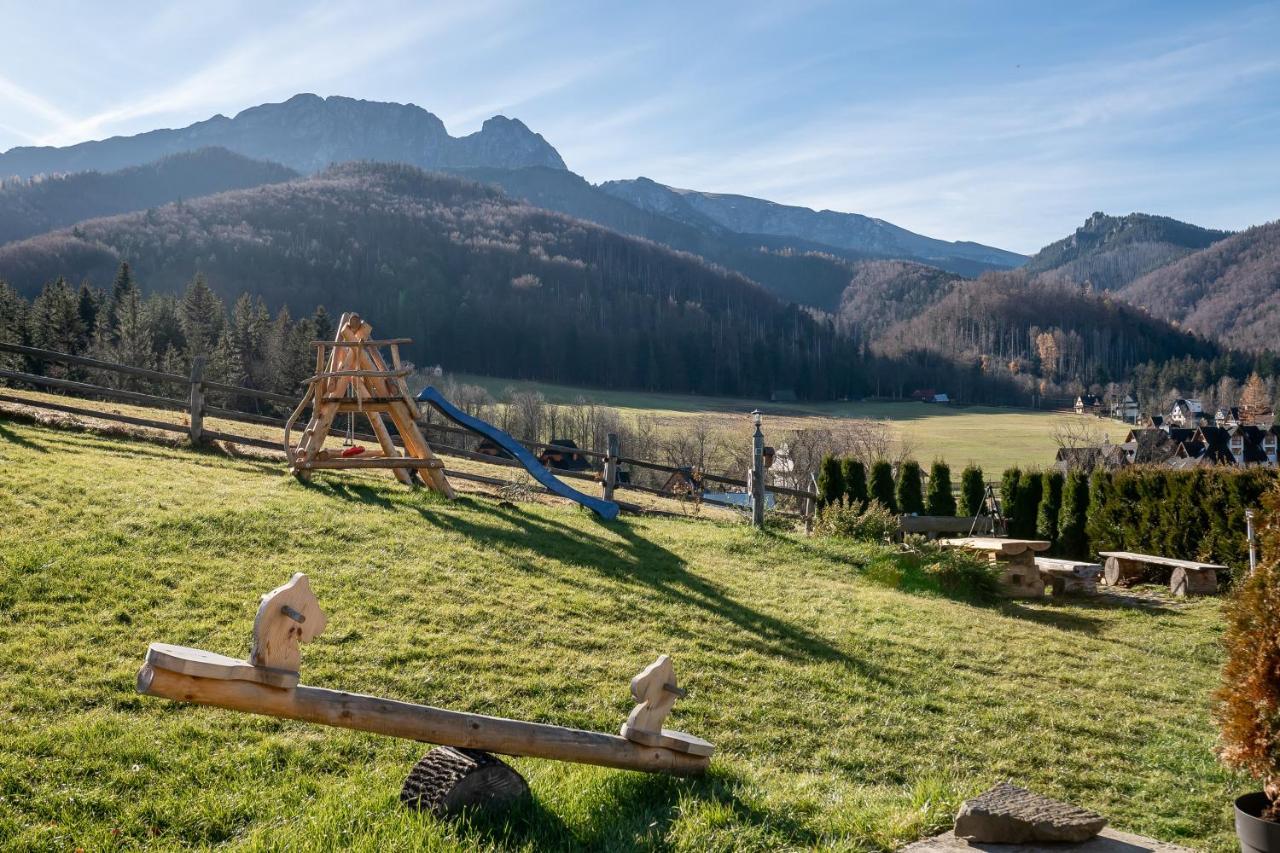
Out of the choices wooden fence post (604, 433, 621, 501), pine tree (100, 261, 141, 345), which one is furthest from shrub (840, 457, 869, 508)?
pine tree (100, 261, 141, 345)

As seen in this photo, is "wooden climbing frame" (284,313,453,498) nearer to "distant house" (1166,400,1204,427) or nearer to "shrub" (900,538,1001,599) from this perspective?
"shrub" (900,538,1001,599)

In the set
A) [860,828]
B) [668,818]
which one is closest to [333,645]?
[668,818]

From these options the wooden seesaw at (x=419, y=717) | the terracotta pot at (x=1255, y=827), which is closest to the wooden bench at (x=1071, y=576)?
the terracotta pot at (x=1255, y=827)

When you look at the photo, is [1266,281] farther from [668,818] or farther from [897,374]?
[668,818]

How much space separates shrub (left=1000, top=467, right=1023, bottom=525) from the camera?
69.8 ft

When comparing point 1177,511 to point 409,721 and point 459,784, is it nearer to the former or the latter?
point 459,784

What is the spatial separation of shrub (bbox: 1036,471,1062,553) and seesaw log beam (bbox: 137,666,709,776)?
61.4 ft

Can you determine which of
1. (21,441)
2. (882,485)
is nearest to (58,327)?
(21,441)

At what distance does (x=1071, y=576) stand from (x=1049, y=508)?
7.10 m

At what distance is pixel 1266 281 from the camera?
183 metres

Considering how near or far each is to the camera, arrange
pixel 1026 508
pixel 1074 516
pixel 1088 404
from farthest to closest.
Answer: pixel 1088 404
pixel 1026 508
pixel 1074 516

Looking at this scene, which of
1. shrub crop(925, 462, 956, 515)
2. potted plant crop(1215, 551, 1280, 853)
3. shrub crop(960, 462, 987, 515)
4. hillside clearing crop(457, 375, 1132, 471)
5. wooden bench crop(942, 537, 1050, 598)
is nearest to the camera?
potted plant crop(1215, 551, 1280, 853)

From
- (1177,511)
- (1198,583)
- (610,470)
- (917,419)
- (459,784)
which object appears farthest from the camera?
(917,419)

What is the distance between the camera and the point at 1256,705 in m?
3.62
